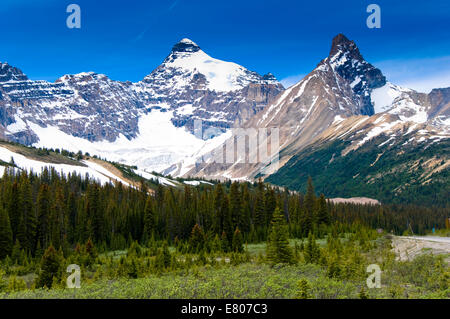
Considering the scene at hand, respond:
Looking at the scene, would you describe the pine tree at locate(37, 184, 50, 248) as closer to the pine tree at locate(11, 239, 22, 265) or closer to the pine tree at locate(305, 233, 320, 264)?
the pine tree at locate(11, 239, 22, 265)

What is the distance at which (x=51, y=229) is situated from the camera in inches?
3322

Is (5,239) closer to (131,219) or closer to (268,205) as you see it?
(131,219)

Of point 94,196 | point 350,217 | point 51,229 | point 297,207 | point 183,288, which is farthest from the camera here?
point 350,217

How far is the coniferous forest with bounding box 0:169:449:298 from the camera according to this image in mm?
34438

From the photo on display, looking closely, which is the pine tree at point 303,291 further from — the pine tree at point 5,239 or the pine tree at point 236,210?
the pine tree at point 236,210

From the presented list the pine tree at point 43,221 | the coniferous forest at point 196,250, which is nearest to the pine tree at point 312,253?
the coniferous forest at point 196,250

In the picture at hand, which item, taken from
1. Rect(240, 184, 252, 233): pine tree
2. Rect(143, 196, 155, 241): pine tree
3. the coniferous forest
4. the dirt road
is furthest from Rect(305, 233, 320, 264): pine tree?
Rect(143, 196, 155, 241): pine tree

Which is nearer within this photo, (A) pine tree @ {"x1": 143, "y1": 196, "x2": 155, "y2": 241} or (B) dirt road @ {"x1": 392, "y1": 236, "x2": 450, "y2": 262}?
(B) dirt road @ {"x1": 392, "y1": 236, "x2": 450, "y2": 262}

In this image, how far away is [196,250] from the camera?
234 feet

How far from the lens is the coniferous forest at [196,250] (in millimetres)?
34438
